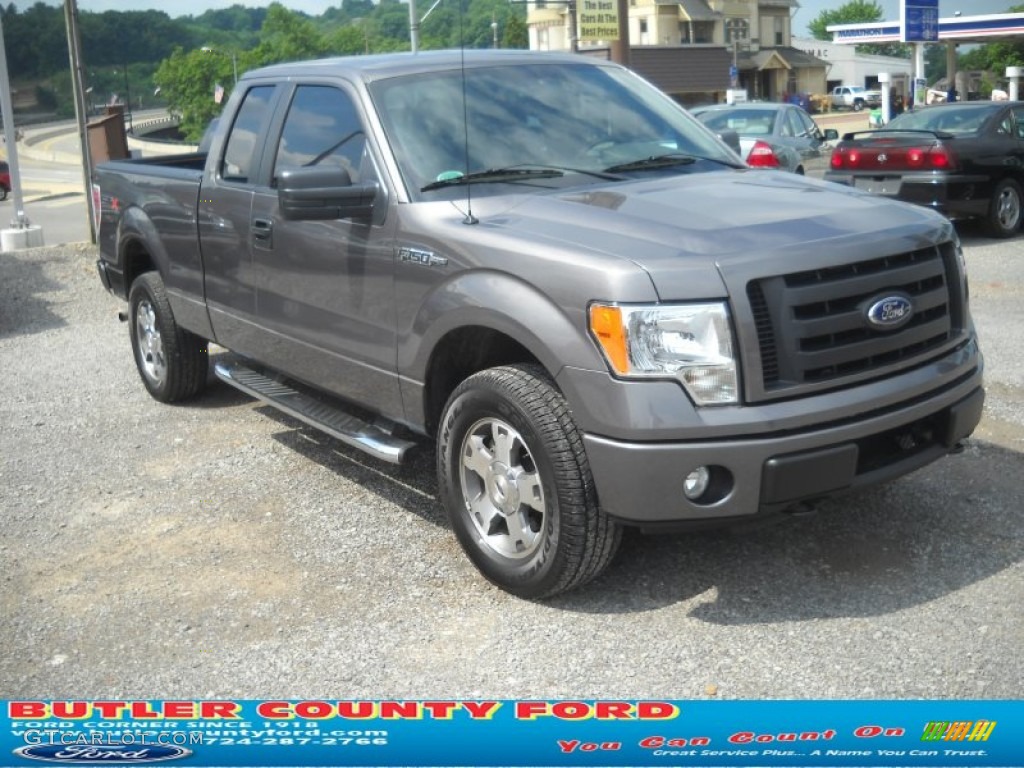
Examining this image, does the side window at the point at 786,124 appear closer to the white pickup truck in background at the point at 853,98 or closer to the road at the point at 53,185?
the road at the point at 53,185

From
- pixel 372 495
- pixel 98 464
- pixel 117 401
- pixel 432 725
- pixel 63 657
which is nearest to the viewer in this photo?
pixel 432 725

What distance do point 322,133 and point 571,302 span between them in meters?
2.04

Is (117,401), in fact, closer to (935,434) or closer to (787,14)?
(935,434)

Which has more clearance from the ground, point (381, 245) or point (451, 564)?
point (381, 245)

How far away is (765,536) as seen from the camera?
5.05 m

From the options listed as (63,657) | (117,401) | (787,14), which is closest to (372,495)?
(63,657)

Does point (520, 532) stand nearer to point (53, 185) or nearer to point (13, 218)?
point (13, 218)

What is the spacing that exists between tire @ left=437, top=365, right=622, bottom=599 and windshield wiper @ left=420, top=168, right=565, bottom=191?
0.90 metres

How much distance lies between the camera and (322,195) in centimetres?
479

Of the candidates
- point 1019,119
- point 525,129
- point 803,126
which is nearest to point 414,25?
point 525,129

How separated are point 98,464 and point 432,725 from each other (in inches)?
175

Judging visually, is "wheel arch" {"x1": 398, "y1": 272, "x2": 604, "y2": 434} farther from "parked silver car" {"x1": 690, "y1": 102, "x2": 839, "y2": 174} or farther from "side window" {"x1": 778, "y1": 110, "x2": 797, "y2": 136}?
"side window" {"x1": 778, "y1": 110, "x2": 797, "y2": 136}

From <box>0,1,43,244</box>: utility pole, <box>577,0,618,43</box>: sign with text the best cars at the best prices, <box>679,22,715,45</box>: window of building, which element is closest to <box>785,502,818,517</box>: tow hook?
<box>0,1,43,244</box>: utility pole

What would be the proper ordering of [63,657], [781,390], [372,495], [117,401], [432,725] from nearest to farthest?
[432,725], [781,390], [63,657], [372,495], [117,401]
